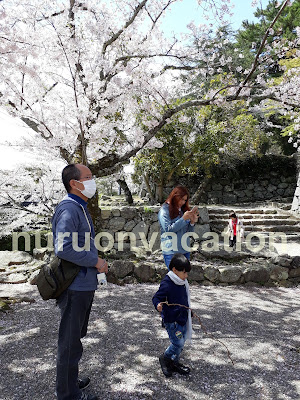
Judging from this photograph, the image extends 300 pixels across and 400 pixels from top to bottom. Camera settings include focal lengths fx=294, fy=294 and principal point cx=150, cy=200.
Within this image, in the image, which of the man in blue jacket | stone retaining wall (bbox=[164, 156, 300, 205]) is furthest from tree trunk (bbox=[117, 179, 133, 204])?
the man in blue jacket

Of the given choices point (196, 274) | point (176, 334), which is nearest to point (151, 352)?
point (176, 334)

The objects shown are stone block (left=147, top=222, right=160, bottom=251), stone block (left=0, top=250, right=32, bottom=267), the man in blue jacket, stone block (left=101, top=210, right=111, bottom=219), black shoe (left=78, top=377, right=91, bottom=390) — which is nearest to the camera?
the man in blue jacket

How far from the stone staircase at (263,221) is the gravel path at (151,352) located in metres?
→ 5.45

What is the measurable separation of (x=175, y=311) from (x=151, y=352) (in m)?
0.77

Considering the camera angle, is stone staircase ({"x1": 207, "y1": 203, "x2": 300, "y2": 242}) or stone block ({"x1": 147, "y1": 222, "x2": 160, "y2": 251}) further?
stone staircase ({"x1": 207, "y1": 203, "x2": 300, "y2": 242})

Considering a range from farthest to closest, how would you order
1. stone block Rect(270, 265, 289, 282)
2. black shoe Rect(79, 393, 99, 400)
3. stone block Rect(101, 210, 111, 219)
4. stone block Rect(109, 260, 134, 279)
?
stone block Rect(101, 210, 111, 219) → stone block Rect(270, 265, 289, 282) → stone block Rect(109, 260, 134, 279) → black shoe Rect(79, 393, 99, 400)

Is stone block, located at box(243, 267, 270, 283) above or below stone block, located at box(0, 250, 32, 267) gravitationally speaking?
below

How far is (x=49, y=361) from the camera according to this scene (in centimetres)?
258

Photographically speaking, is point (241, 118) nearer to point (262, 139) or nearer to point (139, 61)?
point (262, 139)

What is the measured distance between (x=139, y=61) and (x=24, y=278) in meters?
5.03

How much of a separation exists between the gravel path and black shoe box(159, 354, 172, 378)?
0.16ft

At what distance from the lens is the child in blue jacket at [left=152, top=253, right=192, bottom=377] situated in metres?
2.32

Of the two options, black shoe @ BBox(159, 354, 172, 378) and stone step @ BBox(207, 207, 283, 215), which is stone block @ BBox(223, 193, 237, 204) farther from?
black shoe @ BBox(159, 354, 172, 378)

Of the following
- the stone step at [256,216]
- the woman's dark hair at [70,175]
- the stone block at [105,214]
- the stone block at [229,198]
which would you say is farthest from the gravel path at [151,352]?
the stone block at [229,198]
